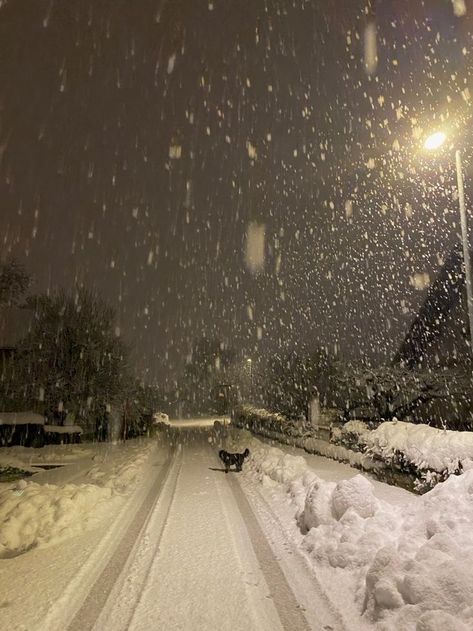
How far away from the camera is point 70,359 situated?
25828 millimetres

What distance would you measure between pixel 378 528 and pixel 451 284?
19.8 m

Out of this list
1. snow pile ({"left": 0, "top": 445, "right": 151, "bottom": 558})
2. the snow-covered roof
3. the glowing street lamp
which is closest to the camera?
snow pile ({"left": 0, "top": 445, "right": 151, "bottom": 558})

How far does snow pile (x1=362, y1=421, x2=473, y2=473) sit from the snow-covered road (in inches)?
163

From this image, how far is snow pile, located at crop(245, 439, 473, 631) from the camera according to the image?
153 inches

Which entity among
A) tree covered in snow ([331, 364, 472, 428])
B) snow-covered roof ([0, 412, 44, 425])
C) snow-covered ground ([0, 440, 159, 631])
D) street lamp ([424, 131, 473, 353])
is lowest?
snow-covered ground ([0, 440, 159, 631])

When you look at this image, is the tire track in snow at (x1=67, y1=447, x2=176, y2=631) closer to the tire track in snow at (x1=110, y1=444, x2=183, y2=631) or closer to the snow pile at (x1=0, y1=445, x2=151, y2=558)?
the tire track in snow at (x1=110, y1=444, x2=183, y2=631)

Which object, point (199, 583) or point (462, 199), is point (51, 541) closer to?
point (199, 583)

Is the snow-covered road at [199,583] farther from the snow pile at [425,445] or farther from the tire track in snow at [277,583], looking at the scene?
the snow pile at [425,445]

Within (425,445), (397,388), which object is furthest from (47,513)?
(397,388)

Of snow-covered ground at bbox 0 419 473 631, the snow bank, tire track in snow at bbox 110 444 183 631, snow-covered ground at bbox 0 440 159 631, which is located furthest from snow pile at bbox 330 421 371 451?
the snow bank

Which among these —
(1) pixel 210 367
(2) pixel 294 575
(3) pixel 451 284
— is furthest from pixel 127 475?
(1) pixel 210 367

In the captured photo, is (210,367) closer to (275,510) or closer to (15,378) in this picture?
(15,378)

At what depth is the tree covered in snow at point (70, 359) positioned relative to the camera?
25.1 m

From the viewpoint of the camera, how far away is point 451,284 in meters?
22.6
